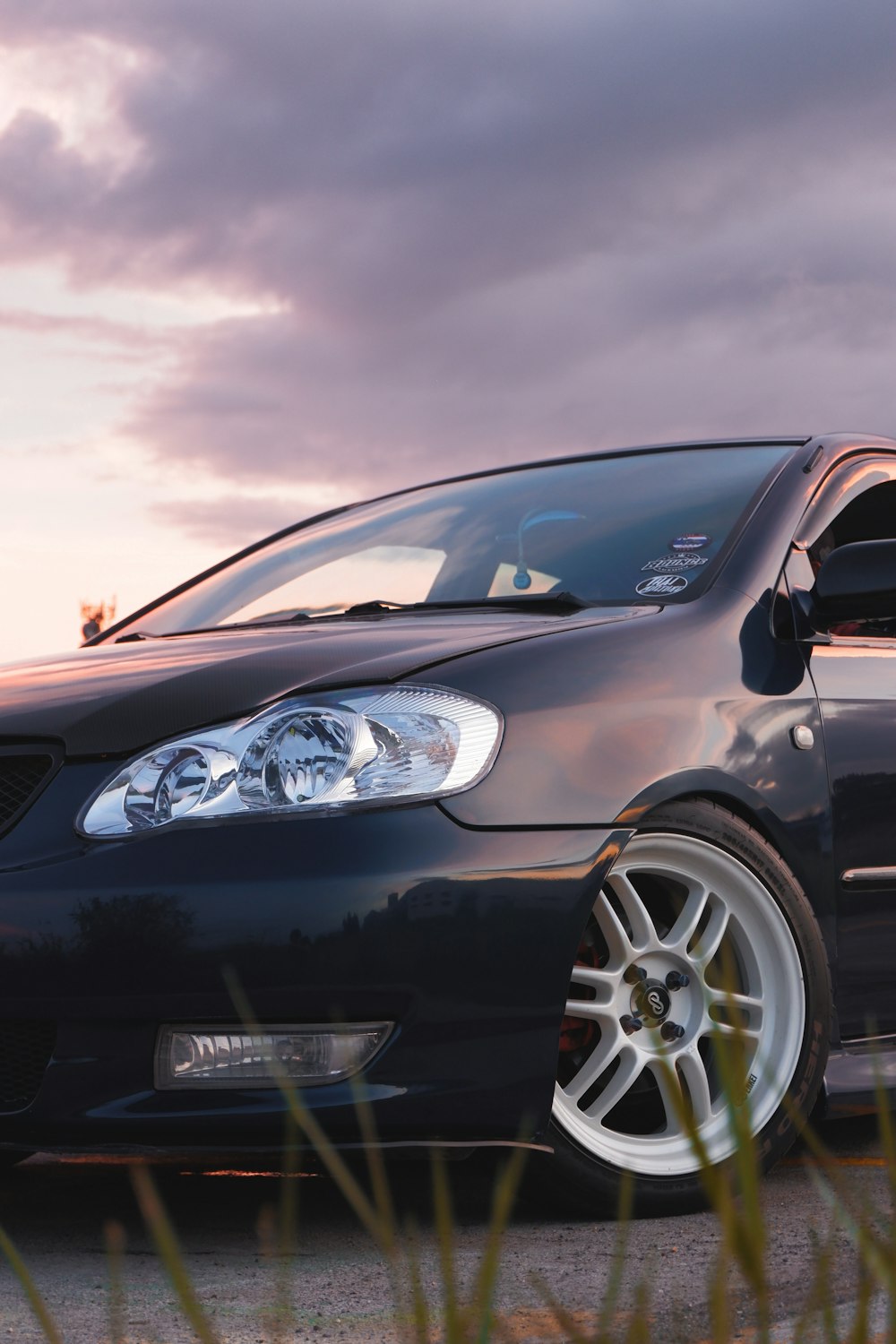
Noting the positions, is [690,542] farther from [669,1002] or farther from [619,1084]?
[619,1084]

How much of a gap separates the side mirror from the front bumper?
1034 mm

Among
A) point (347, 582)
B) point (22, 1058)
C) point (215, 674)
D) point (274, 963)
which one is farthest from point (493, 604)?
point (22, 1058)

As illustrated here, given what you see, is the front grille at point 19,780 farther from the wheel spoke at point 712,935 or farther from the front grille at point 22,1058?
the wheel spoke at point 712,935

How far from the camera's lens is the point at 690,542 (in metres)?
3.39

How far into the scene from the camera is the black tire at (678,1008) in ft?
8.85

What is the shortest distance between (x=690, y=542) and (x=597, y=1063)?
3.97ft

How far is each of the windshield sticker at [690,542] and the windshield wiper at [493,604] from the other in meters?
0.25

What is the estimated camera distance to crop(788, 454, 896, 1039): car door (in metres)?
3.14

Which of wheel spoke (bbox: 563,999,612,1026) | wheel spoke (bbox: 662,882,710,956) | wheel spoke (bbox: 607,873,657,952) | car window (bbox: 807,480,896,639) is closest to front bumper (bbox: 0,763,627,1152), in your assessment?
wheel spoke (bbox: 563,999,612,1026)

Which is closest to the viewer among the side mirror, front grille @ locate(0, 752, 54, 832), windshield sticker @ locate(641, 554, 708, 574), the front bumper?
the front bumper

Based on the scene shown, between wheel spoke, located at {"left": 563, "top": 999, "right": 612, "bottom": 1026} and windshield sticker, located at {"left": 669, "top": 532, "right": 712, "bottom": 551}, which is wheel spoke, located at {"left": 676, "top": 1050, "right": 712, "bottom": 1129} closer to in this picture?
wheel spoke, located at {"left": 563, "top": 999, "right": 612, "bottom": 1026}

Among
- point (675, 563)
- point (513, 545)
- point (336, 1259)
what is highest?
point (513, 545)

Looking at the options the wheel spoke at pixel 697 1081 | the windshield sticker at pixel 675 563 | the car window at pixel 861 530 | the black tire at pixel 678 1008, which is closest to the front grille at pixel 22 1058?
the black tire at pixel 678 1008

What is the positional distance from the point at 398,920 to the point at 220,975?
0.29m
